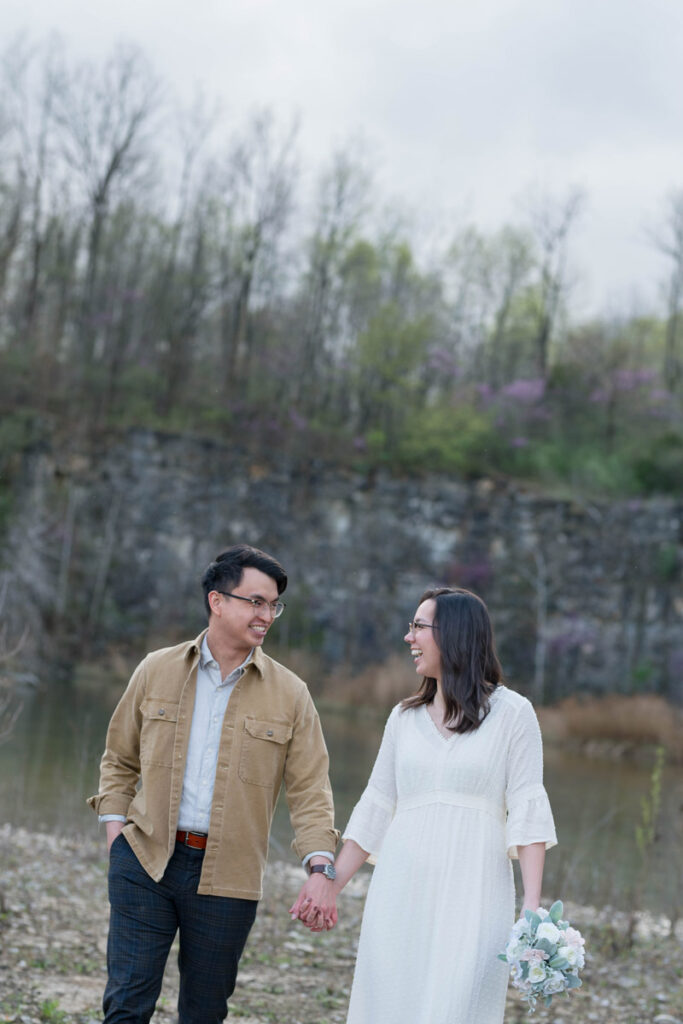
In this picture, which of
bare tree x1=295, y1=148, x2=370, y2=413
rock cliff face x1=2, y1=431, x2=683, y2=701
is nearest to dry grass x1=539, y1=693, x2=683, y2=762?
rock cliff face x1=2, y1=431, x2=683, y2=701

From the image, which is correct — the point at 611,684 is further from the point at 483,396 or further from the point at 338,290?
the point at 338,290

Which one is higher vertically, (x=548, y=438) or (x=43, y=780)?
(x=548, y=438)

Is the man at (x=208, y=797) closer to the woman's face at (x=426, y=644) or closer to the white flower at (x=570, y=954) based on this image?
the woman's face at (x=426, y=644)

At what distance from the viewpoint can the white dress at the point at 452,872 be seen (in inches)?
132

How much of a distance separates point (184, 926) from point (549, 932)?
120cm

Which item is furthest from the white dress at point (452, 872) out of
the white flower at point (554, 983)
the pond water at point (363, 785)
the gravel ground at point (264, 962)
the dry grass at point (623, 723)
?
the dry grass at point (623, 723)

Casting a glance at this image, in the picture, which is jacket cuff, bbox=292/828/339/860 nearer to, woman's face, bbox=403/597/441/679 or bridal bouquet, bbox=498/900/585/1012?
woman's face, bbox=403/597/441/679

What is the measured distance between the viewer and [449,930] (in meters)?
3.37

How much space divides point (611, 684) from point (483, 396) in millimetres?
9917

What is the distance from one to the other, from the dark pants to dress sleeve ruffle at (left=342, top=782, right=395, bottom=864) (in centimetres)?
41

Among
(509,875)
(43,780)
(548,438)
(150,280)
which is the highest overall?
(150,280)

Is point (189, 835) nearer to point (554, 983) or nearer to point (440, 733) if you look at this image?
point (440, 733)

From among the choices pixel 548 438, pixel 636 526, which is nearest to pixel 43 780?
pixel 636 526

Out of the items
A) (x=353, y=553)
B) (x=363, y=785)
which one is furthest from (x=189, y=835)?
(x=353, y=553)
